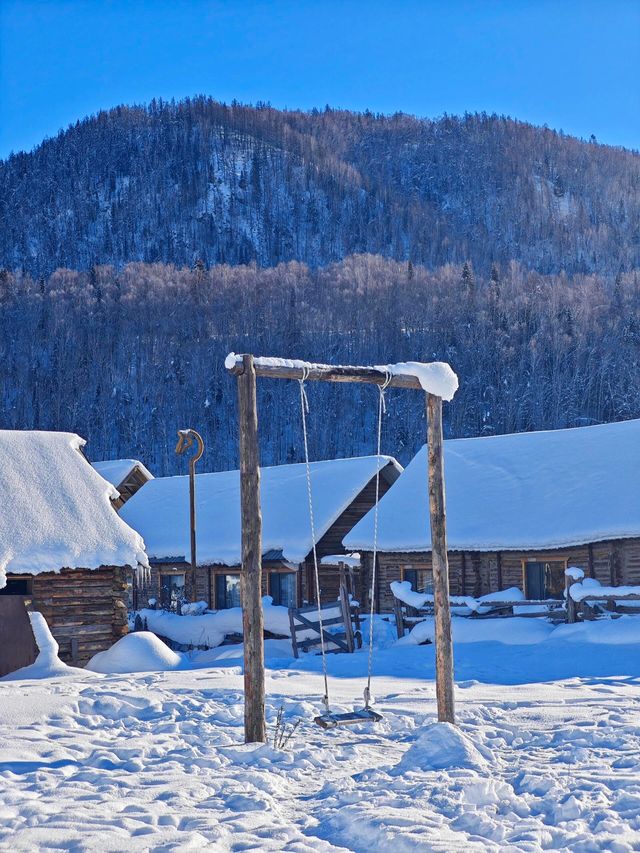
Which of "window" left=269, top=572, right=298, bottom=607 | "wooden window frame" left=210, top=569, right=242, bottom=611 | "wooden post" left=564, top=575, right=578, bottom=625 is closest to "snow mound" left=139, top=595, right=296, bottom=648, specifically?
"window" left=269, top=572, right=298, bottom=607

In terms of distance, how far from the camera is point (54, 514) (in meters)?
19.6

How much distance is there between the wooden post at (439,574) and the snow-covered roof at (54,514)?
31.0 feet

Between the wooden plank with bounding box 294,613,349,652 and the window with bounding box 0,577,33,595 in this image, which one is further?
the wooden plank with bounding box 294,613,349,652

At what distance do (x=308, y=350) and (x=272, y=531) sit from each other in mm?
74913

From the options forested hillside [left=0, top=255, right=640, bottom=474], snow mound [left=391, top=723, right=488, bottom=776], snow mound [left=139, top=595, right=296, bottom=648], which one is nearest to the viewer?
snow mound [left=391, top=723, right=488, bottom=776]

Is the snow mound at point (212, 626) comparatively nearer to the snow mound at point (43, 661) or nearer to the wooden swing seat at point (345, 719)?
the snow mound at point (43, 661)

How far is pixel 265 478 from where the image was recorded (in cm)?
3622

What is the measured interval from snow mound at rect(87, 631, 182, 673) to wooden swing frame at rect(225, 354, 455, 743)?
27.4 ft

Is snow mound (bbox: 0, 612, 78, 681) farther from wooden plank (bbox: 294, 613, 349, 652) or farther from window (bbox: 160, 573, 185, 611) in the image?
window (bbox: 160, 573, 185, 611)

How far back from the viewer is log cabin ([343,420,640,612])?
23.7m

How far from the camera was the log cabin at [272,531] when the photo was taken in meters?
29.5

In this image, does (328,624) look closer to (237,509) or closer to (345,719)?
(345,719)

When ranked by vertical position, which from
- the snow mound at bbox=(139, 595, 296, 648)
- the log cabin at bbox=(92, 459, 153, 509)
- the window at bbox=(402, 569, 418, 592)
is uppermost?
the log cabin at bbox=(92, 459, 153, 509)

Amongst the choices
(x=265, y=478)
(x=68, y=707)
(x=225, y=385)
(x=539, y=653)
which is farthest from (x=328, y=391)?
(x=68, y=707)
